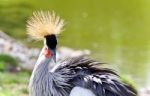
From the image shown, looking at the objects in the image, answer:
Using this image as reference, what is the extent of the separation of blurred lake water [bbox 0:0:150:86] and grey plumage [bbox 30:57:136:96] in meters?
5.66

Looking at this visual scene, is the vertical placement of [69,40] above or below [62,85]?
above

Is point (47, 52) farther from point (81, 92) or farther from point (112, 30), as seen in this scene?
point (112, 30)

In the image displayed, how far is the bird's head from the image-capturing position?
5375mm

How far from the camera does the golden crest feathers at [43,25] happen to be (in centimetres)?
544

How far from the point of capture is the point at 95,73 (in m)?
5.37

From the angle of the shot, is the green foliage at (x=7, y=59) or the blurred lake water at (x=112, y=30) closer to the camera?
the green foliage at (x=7, y=59)

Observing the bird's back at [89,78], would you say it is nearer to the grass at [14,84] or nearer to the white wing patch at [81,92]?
the white wing patch at [81,92]

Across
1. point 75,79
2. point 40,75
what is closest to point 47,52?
point 40,75

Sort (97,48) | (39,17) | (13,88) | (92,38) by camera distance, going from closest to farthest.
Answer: (39,17), (13,88), (97,48), (92,38)

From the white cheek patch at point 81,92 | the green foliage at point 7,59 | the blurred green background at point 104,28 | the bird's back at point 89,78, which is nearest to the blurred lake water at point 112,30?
the blurred green background at point 104,28

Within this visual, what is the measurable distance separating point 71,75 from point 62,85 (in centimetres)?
13

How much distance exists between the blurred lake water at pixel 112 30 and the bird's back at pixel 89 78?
223 inches

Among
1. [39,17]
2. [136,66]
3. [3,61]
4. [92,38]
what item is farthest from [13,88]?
[92,38]

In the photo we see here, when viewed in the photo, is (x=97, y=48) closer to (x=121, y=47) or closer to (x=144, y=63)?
(x=121, y=47)
